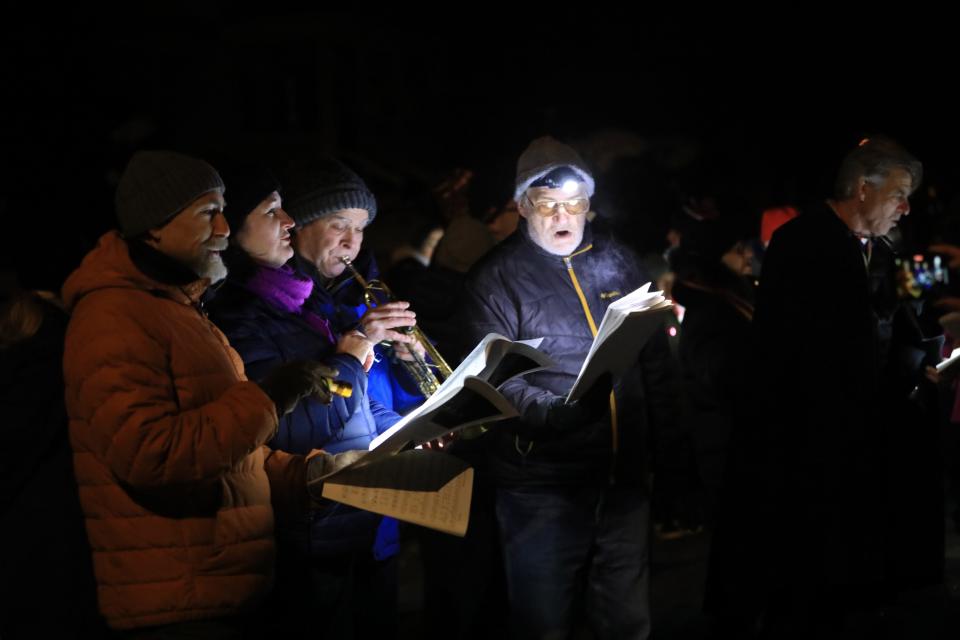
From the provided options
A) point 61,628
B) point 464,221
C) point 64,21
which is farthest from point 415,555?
point 64,21

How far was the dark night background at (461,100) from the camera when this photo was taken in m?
15.8

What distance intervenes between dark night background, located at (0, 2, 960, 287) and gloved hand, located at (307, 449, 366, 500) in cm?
433

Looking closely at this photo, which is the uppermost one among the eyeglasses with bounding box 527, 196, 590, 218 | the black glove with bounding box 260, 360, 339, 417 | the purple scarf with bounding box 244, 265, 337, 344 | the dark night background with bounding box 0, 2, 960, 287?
the dark night background with bounding box 0, 2, 960, 287

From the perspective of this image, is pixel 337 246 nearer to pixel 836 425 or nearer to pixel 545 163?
pixel 545 163

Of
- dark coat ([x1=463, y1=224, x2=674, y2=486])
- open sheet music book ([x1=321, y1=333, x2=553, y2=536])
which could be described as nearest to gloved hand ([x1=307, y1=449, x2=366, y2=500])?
open sheet music book ([x1=321, y1=333, x2=553, y2=536])

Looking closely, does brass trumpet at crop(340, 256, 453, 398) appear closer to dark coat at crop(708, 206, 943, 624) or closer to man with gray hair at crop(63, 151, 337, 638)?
man with gray hair at crop(63, 151, 337, 638)

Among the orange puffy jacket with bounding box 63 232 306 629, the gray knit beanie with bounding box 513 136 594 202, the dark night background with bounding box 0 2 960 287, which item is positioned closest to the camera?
the orange puffy jacket with bounding box 63 232 306 629

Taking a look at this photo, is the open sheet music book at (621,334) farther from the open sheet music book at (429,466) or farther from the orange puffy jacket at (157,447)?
the orange puffy jacket at (157,447)

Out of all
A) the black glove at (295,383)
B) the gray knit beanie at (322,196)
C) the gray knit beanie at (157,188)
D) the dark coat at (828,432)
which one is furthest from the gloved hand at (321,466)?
the dark coat at (828,432)

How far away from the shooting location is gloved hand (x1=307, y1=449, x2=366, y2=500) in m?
3.28

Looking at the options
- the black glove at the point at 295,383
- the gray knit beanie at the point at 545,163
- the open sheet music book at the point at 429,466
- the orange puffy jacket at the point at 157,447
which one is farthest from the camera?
the gray knit beanie at the point at 545,163

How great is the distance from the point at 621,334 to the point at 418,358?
0.95 metres

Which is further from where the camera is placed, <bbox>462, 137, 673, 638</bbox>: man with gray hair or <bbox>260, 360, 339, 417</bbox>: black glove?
<bbox>462, 137, 673, 638</bbox>: man with gray hair

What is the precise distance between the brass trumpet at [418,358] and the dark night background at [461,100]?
330 centimetres
